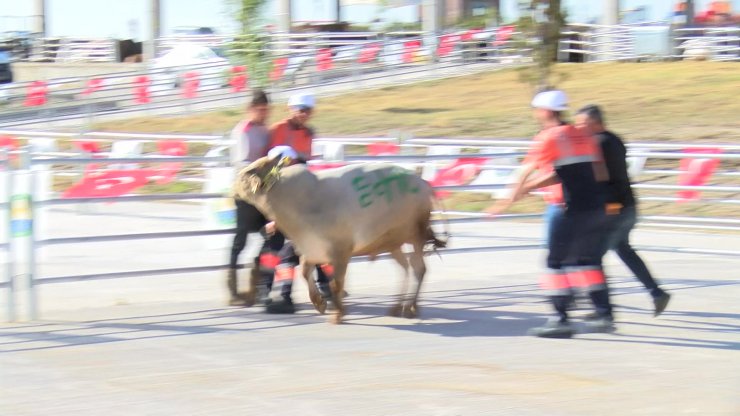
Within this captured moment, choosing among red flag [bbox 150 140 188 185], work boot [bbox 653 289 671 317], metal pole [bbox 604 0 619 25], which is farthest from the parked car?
work boot [bbox 653 289 671 317]

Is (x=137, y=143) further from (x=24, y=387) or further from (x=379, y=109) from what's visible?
(x=24, y=387)

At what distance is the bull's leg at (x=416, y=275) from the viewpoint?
30.7 ft

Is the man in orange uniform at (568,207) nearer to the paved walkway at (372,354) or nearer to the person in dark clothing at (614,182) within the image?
the person in dark clothing at (614,182)

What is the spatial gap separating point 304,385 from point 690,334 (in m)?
3.20

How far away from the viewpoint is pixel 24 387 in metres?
6.96

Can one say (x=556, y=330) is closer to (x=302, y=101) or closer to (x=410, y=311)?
(x=410, y=311)

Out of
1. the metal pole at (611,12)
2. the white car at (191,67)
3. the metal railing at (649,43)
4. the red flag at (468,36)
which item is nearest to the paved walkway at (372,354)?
the white car at (191,67)

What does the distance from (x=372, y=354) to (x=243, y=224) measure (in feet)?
6.36

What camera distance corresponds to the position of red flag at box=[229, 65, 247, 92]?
1234 inches

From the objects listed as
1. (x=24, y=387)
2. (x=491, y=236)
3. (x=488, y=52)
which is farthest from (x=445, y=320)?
(x=488, y=52)

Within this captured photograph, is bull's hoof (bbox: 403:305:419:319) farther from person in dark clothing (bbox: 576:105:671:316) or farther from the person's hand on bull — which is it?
person in dark clothing (bbox: 576:105:671:316)

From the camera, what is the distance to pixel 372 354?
795cm

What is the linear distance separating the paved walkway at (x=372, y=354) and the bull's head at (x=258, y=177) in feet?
3.36

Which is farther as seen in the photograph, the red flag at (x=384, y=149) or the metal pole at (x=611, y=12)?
the metal pole at (x=611, y=12)
